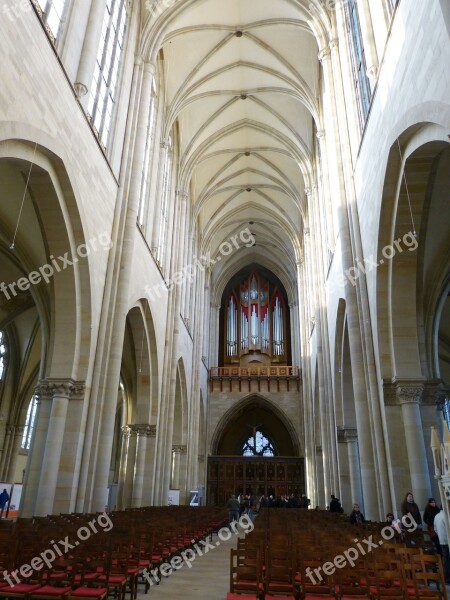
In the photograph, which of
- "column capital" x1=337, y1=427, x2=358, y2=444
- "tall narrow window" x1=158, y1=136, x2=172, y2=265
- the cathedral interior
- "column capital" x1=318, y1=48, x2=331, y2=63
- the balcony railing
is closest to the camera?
the cathedral interior

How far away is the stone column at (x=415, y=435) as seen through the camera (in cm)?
1009

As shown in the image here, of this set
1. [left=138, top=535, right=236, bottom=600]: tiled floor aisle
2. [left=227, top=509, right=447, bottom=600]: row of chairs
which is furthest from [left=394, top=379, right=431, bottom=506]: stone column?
[left=227, top=509, right=447, bottom=600]: row of chairs

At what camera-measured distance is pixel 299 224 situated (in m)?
30.1

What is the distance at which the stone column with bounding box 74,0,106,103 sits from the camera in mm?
11000

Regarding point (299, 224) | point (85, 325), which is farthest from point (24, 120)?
point (299, 224)

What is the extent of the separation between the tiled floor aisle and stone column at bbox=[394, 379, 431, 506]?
4.28 meters

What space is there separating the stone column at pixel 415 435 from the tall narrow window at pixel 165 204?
11.6 metres

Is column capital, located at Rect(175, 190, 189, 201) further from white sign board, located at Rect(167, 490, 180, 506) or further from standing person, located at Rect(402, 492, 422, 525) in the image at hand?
standing person, located at Rect(402, 492, 422, 525)

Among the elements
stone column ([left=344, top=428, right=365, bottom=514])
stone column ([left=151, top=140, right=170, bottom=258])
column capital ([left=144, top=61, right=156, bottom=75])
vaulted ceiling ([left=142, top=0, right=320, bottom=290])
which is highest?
vaulted ceiling ([left=142, top=0, right=320, bottom=290])

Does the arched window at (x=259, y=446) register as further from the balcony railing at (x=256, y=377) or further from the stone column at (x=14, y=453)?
the stone column at (x=14, y=453)

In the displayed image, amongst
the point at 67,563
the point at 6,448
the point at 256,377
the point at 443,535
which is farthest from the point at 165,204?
the point at 67,563

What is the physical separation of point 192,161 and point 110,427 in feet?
51.6

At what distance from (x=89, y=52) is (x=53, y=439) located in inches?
357

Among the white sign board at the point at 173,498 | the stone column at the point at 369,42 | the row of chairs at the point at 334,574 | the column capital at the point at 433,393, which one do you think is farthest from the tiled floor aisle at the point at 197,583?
the stone column at the point at 369,42
